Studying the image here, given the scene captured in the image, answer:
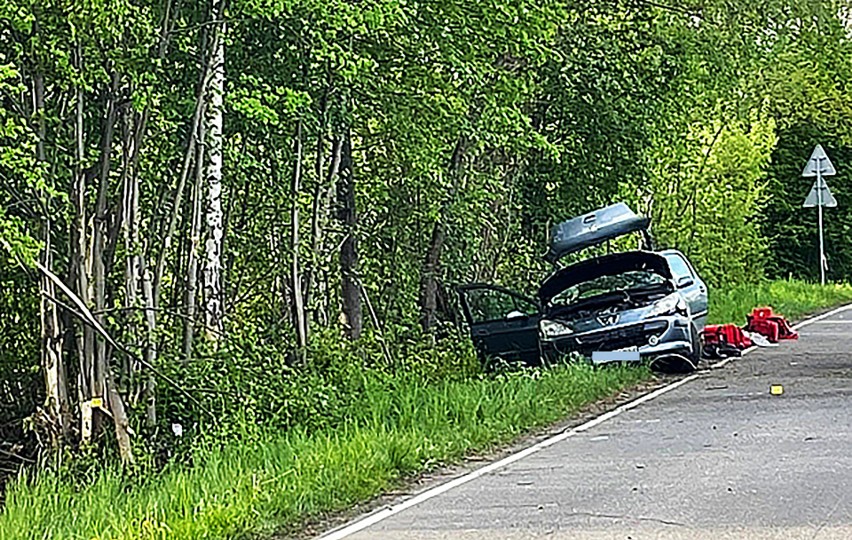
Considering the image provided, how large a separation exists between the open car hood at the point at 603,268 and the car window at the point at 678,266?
0.75ft

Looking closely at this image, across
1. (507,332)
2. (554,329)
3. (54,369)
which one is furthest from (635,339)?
(54,369)

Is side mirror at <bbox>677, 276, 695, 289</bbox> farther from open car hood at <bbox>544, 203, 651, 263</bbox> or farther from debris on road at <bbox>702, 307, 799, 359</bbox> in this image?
debris on road at <bbox>702, 307, 799, 359</bbox>

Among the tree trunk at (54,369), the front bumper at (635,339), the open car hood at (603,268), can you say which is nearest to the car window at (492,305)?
the open car hood at (603,268)

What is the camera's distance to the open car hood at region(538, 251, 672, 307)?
20469 millimetres

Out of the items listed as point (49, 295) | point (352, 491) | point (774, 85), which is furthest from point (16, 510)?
point (774, 85)

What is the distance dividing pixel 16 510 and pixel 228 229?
9.21 meters

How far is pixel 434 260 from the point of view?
77.0 ft

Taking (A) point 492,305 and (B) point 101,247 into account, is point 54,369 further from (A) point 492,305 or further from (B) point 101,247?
(A) point 492,305

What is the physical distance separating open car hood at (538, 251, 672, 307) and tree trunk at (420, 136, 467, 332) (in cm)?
238

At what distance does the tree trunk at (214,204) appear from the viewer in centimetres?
1609

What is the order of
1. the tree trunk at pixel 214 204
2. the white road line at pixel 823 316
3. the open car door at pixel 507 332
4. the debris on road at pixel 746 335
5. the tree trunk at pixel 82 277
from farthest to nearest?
the white road line at pixel 823 316 < the debris on road at pixel 746 335 < the open car door at pixel 507 332 < the tree trunk at pixel 214 204 < the tree trunk at pixel 82 277

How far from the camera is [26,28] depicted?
13.1 metres

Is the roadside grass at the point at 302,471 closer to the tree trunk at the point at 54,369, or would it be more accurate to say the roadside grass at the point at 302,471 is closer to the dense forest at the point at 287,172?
the dense forest at the point at 287,172

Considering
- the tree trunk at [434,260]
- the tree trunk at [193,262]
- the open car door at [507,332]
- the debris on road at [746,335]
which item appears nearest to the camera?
the tree trunk at [193,262]
